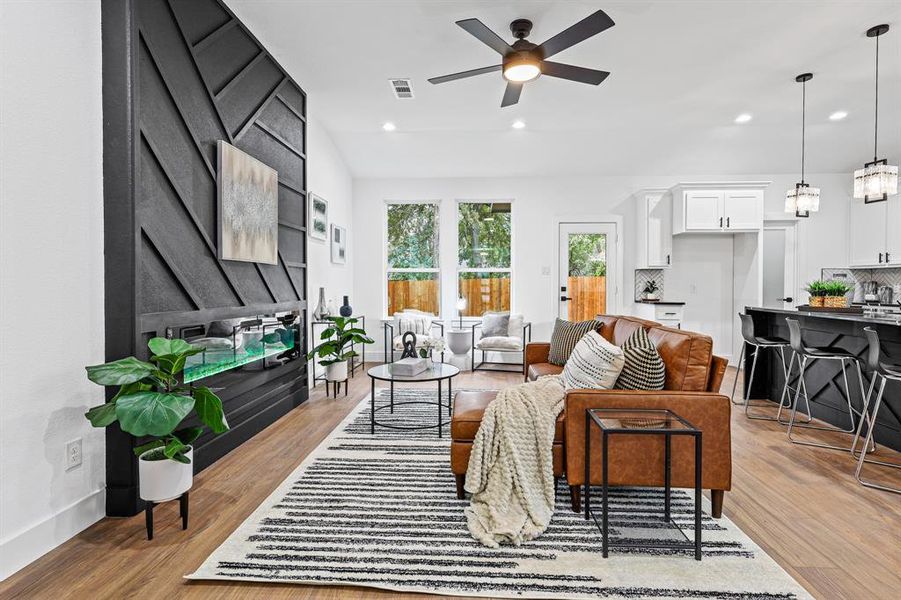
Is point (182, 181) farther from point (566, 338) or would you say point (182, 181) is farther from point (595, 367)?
point (566, 338)

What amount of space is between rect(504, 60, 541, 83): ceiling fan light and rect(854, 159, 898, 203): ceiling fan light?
2.62 m

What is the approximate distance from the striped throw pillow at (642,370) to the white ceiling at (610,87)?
2336mm

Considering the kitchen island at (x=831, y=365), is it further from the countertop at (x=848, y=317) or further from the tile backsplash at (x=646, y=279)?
the tile backsplash at (x=646, y=279)

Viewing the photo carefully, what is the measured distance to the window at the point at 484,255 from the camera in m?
6.96

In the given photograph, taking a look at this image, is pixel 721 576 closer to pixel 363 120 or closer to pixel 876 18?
pixel 876 18

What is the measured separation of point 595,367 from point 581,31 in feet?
6.39

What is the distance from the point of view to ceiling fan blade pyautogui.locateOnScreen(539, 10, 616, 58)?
2.60 meters

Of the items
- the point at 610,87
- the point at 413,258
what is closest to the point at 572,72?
the point at 610,87

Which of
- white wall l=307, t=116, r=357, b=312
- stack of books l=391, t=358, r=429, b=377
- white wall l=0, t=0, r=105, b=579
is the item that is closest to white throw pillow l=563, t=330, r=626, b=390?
stack of books l=391, t=358, r=429, b=377

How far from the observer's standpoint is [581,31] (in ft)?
9.11

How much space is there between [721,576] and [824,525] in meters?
0.83

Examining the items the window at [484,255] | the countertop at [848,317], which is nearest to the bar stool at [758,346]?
the countertop at [848,317]

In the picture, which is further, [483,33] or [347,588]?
[483,33]

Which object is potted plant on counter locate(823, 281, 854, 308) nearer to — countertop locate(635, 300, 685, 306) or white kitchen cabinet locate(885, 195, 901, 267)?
countertop locate(635, 300, 685, 306)
